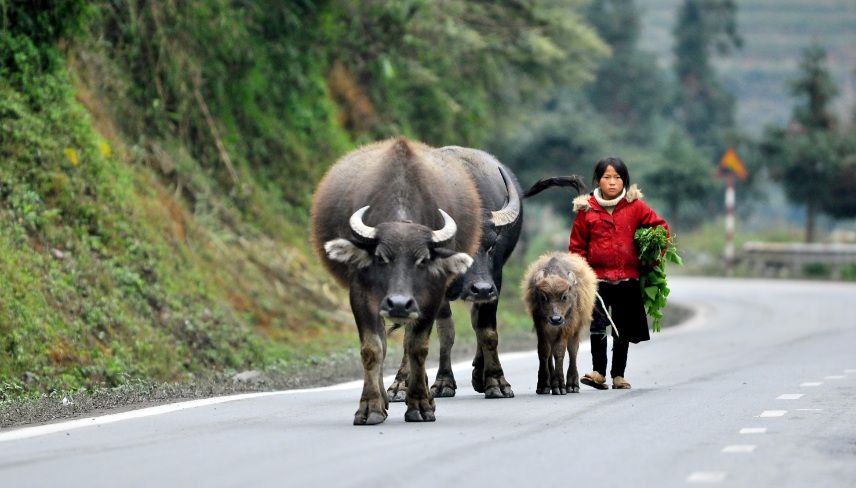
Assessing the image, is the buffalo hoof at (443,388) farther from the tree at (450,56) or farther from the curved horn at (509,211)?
the tree at (450,56)

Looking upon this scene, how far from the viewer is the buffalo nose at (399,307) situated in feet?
34.5

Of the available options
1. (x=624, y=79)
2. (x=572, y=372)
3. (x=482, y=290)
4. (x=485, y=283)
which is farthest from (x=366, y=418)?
(x=624, y=79)

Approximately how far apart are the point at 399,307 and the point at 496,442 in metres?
1.12

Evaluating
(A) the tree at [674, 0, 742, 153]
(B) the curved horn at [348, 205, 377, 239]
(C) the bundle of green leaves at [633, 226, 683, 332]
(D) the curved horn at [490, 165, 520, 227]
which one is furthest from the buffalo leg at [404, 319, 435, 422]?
(A) the tree at [674, 0, 742, 153]

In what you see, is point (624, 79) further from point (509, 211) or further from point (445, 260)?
point (445, 260)

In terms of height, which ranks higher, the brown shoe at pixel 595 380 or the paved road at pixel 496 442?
the paved road at pixel 496 442

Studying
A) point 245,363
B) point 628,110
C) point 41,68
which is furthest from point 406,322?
point 628,110

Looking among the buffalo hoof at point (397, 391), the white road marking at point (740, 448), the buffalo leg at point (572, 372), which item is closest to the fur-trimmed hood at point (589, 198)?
the buffalo leg at point (572, 372)

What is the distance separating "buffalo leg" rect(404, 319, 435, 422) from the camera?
11.2m

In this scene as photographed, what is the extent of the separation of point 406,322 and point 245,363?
6.30 m

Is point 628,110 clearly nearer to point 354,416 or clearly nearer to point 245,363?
point 245,363

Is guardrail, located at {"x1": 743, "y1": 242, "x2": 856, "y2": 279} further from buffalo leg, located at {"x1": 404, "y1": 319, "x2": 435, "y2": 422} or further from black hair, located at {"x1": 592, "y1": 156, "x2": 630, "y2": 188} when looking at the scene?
buffalo leg, located at {"x1": 404, "y1": 319, "x2": 435, "y2": 422}

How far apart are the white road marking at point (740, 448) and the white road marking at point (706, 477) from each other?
0.89m

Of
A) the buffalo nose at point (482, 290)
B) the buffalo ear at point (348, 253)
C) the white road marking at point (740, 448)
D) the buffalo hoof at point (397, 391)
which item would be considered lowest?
the buffalo hoof at point (397, 391)
